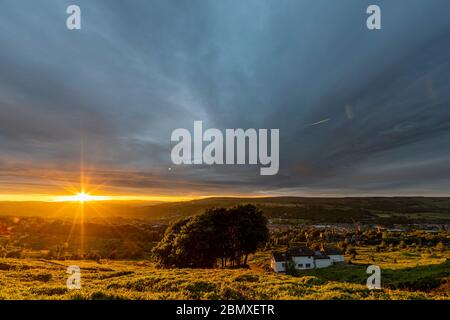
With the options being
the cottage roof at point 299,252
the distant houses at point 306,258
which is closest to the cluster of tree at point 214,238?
the distant houses at point 306,258

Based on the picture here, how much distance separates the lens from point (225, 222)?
2052 inches

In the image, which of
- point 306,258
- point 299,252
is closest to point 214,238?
point 299,252

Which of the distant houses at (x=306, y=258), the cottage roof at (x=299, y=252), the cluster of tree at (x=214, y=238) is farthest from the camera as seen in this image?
the cottage roof at (x=299, y=252)

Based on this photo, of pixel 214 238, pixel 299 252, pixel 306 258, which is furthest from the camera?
pixel 299 252

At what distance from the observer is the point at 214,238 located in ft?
160

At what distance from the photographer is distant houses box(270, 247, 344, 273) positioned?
68.9 m

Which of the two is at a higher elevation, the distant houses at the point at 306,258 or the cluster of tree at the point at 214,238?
the cluster of tree at the point at 214,238

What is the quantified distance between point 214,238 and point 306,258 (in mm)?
36161

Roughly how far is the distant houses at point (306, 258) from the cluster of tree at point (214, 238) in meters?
17.5

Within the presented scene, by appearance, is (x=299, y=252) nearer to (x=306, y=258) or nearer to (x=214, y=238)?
(x=306, y=258)

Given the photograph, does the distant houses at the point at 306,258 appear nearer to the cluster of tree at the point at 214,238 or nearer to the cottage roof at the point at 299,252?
the cottage roof at the point at 299,252

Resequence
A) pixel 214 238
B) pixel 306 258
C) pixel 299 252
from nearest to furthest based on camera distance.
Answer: pixel 214 238
pixel 306 258
pixel 299 252

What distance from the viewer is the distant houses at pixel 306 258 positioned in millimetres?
68938
